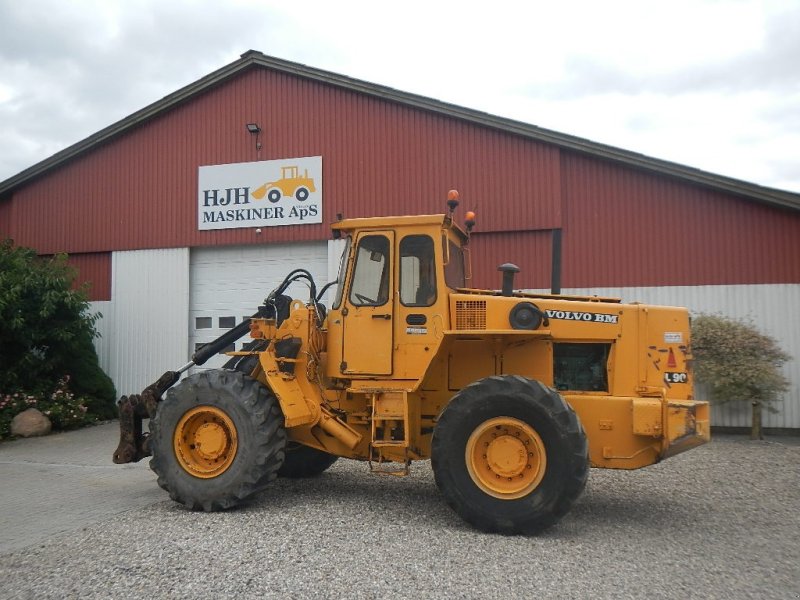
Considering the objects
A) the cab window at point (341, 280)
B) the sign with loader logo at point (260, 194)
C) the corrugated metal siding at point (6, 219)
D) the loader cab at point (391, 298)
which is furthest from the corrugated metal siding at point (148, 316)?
the loader cab at point (391, 298)

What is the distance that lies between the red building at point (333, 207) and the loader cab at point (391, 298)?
19.3 feet

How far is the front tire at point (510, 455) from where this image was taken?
561 cm

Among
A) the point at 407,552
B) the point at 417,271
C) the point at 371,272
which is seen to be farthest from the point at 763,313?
the point at 407,552

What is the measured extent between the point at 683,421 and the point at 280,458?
365 centimetres

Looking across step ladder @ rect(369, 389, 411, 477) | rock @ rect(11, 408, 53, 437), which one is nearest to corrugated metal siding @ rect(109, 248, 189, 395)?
rock @ rect(11, 408, 53, 437)

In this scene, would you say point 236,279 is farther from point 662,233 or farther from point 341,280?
point 662,233

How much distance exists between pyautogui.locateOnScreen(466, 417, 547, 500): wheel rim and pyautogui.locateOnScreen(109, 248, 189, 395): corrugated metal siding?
10.3m

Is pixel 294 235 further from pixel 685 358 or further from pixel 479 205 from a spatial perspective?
pixel 685 358

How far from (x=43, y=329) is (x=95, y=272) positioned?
8.71 ft

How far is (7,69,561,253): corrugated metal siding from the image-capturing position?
43.3 feet

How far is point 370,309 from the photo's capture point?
22.0ft

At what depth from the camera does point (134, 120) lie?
15.4 meters

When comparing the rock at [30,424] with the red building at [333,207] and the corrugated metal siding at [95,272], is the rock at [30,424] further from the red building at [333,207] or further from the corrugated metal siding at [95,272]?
the corrugated metal siding at [95,272]

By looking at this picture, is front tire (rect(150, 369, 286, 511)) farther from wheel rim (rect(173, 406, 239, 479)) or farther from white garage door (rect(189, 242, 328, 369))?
white garage door (rect(189, 242, 328, 369))
